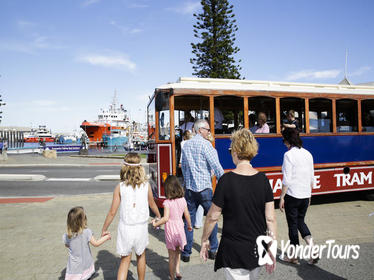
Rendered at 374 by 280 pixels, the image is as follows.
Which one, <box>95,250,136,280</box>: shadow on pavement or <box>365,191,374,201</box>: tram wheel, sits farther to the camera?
<box>365,191,374,201</box>: tram wheel

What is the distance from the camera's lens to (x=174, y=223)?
3.56 metres

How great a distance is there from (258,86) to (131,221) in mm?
5050

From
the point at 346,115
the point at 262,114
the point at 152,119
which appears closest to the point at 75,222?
the point at 152,119

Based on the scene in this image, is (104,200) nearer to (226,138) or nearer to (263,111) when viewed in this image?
(226,138)

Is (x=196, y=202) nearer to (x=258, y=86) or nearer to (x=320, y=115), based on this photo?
(x=258, y=86)

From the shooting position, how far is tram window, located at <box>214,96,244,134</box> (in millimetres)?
6648

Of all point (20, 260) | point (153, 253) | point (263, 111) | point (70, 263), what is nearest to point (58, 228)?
point (20, 260)

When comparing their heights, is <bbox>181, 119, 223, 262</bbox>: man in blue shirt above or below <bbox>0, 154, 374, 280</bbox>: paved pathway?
above

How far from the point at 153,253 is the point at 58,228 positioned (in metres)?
2.58

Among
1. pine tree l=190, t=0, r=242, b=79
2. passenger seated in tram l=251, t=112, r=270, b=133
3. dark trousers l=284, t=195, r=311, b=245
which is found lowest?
dark trousers l=284, t=195, r=311, b=245

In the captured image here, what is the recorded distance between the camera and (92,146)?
5016 cm

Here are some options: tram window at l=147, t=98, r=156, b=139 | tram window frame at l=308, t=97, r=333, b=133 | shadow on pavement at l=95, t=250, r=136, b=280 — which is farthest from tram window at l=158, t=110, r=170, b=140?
tram window frame at l=308, t=97, r=333, b=133

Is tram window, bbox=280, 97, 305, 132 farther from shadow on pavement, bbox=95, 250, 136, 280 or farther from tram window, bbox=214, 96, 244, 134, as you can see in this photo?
shadow on pavement, bbox=95, 250, 136, 280

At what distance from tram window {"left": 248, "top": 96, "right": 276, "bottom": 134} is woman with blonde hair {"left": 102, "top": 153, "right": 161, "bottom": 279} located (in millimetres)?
4233
